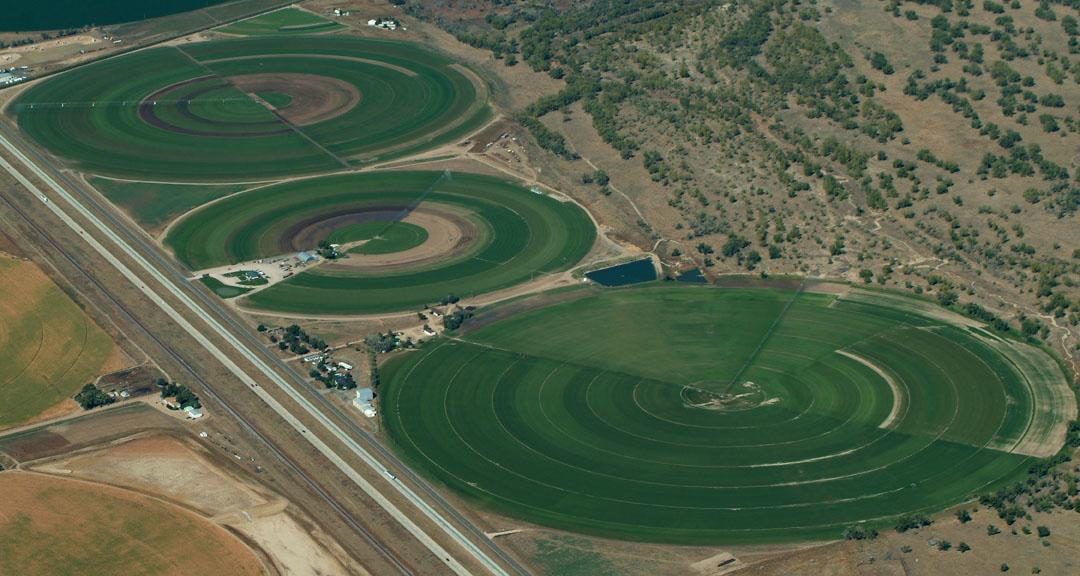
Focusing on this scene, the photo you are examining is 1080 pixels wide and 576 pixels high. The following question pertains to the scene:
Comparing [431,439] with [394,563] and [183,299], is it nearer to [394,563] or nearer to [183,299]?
[394,563]

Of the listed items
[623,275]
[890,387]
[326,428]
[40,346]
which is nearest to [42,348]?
[40,346]

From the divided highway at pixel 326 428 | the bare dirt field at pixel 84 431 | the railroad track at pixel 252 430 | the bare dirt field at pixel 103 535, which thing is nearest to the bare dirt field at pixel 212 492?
the bare dirt field at pixel 103 535

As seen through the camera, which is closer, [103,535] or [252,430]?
[103,535]

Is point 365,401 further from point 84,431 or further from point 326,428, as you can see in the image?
point 84,431

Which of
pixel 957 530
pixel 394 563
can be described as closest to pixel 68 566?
pixel 394 563

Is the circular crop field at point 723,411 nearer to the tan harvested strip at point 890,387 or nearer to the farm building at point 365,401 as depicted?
the tan harvested strip at point 890,387

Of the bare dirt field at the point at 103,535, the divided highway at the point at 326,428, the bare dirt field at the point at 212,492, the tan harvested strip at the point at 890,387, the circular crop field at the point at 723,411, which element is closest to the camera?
the bare dirt field at the point at 103,535

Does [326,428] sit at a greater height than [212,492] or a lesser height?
greater

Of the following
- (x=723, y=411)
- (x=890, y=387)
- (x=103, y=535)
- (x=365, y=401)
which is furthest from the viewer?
(x=890, y=387)
